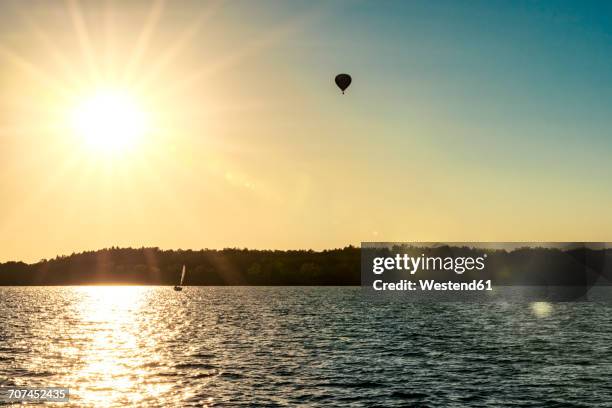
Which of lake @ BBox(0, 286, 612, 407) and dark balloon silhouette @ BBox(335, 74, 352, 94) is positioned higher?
dark balloon silhouette @ BBox(335, 74, 352, 94)

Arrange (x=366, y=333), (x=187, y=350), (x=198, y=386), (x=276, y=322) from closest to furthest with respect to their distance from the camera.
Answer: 1. (x=198, y=386)
2. (x=187, y=350)
3. (x=366, y=333)
4. (x=276, y=322)

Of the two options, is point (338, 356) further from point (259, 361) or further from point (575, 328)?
point (575, 328)

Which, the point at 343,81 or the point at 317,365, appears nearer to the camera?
the point at 317,365

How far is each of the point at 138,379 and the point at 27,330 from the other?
70274 millimetres

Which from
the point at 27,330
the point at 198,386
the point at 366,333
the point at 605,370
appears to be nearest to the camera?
the point at 198,386

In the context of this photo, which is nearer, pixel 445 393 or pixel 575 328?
pixel 445 393

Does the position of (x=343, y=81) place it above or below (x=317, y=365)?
above

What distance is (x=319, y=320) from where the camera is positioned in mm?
151500

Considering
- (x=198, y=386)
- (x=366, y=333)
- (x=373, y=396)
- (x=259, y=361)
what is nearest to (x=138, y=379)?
(x=198, y=386)

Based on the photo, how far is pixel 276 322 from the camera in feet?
483

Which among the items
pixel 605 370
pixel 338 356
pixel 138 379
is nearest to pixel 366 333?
pixel 338 356

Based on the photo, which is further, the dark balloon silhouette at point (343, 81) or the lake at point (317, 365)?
the dark balloon silhouette at point (343, 81)

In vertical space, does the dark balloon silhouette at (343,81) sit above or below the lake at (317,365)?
above

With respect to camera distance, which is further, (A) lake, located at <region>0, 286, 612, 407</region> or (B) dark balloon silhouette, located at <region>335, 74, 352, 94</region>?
(B) dark balloon silhouette, located at <region>335, 74, 352, 94</region>
